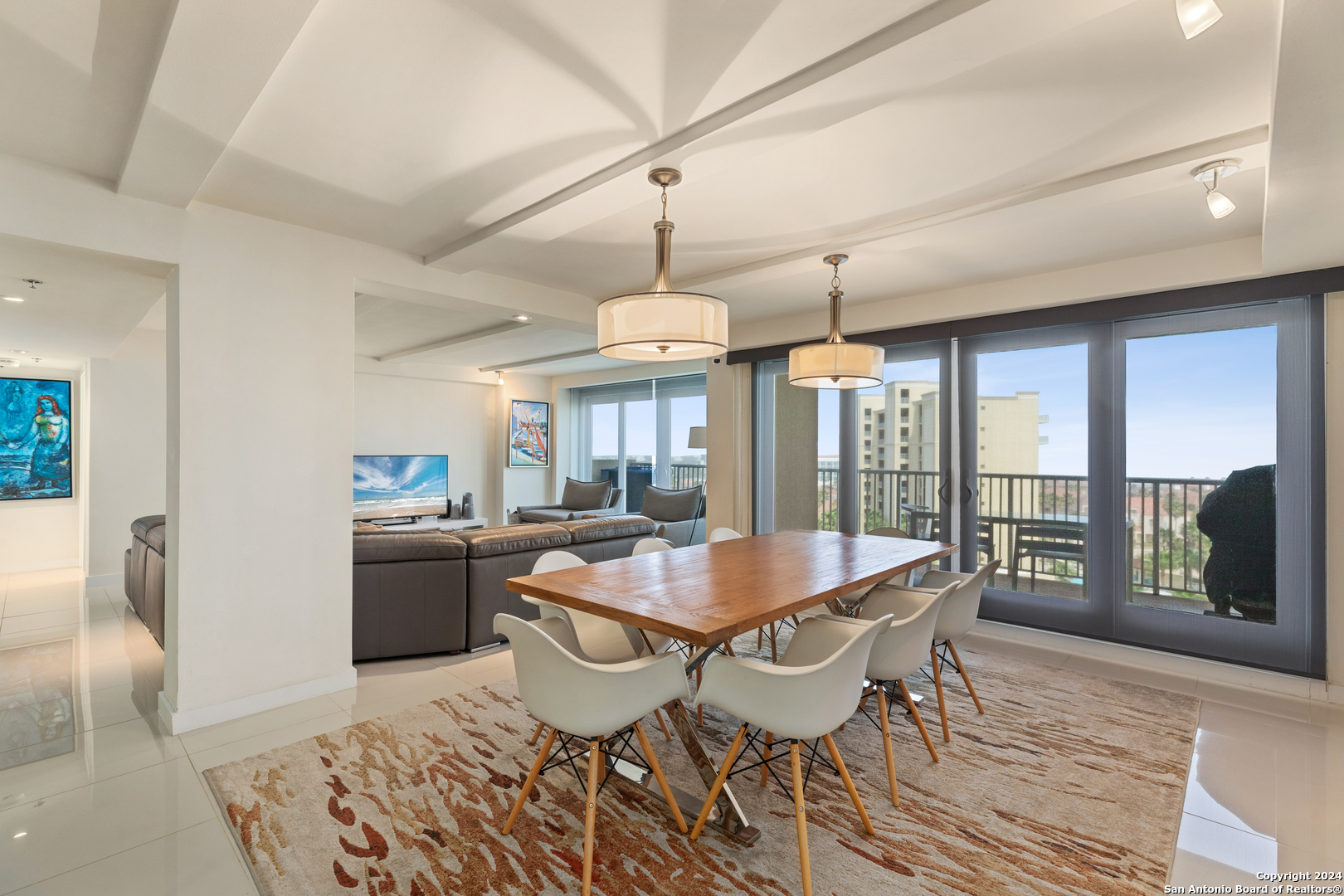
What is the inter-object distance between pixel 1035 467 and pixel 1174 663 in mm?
1363

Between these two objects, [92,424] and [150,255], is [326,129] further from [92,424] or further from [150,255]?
[92,424]

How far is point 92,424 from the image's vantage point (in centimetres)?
558

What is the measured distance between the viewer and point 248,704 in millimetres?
2875

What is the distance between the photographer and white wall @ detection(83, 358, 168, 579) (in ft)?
18.5

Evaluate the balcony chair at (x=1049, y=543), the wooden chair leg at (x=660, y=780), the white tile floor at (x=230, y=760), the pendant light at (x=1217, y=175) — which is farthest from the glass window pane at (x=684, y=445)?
the wooden chair leg at (x=660, y=780)

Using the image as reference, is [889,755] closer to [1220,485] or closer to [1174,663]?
[1174,663]

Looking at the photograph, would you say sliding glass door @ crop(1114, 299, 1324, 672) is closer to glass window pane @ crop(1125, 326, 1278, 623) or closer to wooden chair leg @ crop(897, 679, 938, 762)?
glass window pane @ crop(1125, 326, 1278, 623)

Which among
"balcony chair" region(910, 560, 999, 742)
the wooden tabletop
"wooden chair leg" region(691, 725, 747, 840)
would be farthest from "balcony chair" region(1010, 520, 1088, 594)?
"wooden chair leg" region(691, 725, 747, 840)

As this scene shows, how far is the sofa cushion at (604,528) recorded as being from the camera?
4.25m

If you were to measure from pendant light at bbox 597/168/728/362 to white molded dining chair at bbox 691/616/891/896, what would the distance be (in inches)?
43.1

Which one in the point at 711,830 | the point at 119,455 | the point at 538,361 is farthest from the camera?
the point at 538,361

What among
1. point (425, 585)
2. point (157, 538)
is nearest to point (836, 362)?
point (425, 585)

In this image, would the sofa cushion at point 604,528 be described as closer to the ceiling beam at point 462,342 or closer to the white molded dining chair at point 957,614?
the ceiling beam at point 462,342

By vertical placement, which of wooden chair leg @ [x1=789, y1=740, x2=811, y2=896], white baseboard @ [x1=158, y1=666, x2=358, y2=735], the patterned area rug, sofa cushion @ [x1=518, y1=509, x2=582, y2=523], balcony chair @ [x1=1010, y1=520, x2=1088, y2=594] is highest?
balcony chair @ [x1=1010, y1=520, x2=1088, y2=594]
